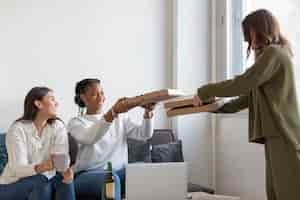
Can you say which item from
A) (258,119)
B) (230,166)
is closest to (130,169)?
(258,119)

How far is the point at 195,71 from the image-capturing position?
13.1 feet

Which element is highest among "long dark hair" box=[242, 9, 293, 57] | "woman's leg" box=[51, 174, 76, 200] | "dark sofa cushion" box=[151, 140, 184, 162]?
"long dark hair" box=[242, 9, 293, 57]

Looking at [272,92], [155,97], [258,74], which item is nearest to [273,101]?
[272,92]

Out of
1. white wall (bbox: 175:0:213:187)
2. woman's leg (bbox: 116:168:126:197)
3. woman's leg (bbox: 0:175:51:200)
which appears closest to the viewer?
woman's leg (bbox: 0:175:51:200)

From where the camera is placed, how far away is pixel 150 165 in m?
2.46

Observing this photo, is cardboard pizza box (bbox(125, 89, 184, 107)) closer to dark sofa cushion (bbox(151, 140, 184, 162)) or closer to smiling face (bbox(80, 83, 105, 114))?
smiling face (bbox(80, 83, 105, 114))

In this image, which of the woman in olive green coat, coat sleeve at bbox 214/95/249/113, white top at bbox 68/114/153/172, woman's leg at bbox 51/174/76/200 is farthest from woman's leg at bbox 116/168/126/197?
the woman in olive green coat

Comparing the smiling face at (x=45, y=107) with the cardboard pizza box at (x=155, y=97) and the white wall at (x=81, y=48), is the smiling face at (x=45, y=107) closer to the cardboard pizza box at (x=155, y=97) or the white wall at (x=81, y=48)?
the cardboard pizza box at (x=155, y=97)

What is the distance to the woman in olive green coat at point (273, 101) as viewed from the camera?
2.00m

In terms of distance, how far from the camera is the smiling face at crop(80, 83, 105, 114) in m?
2.98

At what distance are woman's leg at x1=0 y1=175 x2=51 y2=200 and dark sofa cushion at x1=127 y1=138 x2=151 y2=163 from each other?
1052mm

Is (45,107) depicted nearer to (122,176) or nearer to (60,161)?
(60,161)

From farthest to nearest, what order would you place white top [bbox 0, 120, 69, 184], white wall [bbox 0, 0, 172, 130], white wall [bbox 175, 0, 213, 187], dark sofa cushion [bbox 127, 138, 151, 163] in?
1. white wall [bbox 175, 0, 213, 187]
2. white wall [bbox 0, 0, 172, 130]
3. dark sofa cushion [bbox 127, 138, 151, 163]
4. white top [bbox 0, 120, 69, 184]

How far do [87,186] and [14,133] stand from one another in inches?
21.3
